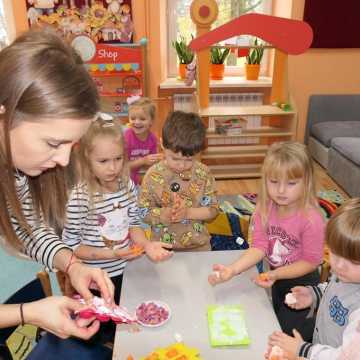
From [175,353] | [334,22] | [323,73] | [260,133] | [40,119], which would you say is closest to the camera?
[40,119]

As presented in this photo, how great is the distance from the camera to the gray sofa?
3.64 meters

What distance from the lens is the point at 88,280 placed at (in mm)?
1195

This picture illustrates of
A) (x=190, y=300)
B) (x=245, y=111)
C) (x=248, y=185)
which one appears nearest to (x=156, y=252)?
(x=190, y=300)

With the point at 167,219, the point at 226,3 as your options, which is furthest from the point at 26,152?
the point at 226,3

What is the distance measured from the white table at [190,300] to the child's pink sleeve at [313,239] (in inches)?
9.3

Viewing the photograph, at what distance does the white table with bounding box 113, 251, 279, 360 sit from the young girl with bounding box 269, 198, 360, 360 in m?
0.10

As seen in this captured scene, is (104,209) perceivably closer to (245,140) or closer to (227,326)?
(227,326)

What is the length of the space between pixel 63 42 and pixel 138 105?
6.79 feet

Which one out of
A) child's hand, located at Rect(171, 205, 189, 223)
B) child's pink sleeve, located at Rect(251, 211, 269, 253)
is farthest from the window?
child's pink sleeve, located at Rect(251, 211, 269, 253)

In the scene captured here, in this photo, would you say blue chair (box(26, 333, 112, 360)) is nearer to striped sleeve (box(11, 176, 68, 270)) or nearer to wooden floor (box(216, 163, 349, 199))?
striped sleeve (box(11, 176, 68, 270))

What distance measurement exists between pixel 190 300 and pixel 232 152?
3.01 metres

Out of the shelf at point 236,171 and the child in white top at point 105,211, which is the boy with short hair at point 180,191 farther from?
the shelf at point 236,171

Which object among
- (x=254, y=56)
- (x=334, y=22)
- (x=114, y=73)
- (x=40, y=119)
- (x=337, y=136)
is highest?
(x=334, y=22)

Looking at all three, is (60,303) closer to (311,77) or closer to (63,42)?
(63,42)
